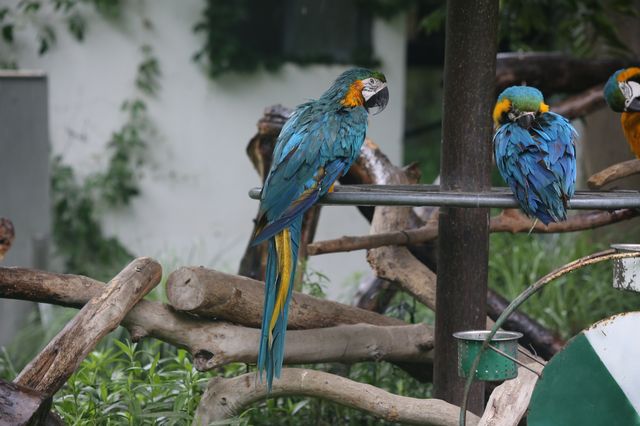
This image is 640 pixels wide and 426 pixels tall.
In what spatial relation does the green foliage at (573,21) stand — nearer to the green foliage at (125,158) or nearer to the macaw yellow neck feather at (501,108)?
the macaw yellow neck feather at (501,108)

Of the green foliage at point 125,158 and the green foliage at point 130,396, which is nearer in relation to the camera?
the green foliage at point 130,396

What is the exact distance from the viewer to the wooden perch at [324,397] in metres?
2.11

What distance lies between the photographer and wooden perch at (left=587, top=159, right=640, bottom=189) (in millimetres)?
2461

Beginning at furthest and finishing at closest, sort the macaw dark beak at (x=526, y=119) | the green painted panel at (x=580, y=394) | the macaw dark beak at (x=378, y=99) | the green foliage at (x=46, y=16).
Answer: the green foliage at (x=46, y=16) < the macaw dark beak at (x=378, y=99) < the macaw dark beak at (x=526, y=119) < the green painted panel at (x=580, y=394)

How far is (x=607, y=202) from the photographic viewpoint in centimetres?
187

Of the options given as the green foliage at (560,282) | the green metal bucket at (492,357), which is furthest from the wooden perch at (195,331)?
the green foliage at (560,282)

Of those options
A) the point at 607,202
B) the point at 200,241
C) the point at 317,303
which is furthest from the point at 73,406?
the point at 200,241

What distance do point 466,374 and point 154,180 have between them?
3.66 m

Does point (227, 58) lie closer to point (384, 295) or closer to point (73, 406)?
point (384, 295)

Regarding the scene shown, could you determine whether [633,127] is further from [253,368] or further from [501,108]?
[253,368]

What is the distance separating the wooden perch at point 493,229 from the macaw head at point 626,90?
32 centimetres

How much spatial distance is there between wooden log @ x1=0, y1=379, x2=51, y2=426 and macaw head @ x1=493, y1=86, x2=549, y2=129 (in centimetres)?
119

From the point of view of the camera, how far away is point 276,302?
198 centimetres

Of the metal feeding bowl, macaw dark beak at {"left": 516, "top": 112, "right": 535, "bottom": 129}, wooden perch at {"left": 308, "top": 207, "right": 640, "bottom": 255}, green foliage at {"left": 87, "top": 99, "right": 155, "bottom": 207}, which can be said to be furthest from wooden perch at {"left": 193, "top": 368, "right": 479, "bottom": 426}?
green foliage at {"left": 87, "top": 99, "right": 155, "bottom": 207}
